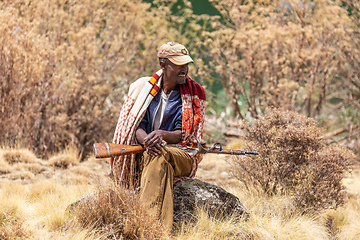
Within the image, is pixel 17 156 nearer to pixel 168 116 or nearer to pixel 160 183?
pixel 168 116

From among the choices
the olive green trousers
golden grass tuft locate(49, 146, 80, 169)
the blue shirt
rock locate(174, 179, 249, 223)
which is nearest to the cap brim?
the blue shirt

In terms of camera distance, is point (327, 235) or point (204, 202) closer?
point (204, 202)

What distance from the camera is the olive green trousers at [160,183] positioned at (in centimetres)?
300

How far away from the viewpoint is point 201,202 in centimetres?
345

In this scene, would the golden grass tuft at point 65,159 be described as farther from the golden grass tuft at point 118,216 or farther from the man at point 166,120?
the golden grass tuft at point 118,216

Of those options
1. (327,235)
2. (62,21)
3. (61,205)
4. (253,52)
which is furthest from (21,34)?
(327,235)

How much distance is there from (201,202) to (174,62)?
47.5 inches

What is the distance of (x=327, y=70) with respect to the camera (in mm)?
7574

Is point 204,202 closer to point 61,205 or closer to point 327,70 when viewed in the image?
point 61,205

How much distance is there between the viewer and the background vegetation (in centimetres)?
385

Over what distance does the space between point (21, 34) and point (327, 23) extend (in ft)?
17.1

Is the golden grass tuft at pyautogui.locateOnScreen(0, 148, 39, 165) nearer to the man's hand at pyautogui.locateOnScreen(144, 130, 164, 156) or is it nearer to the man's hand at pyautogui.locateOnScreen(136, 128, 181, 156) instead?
the man's hand at pyautogui.locateOnScreen(136, 128, 181, 156)

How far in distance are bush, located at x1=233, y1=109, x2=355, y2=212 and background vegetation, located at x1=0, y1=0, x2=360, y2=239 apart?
12 millimetres

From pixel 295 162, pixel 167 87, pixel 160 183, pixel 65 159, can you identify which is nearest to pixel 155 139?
pixel 160 183
